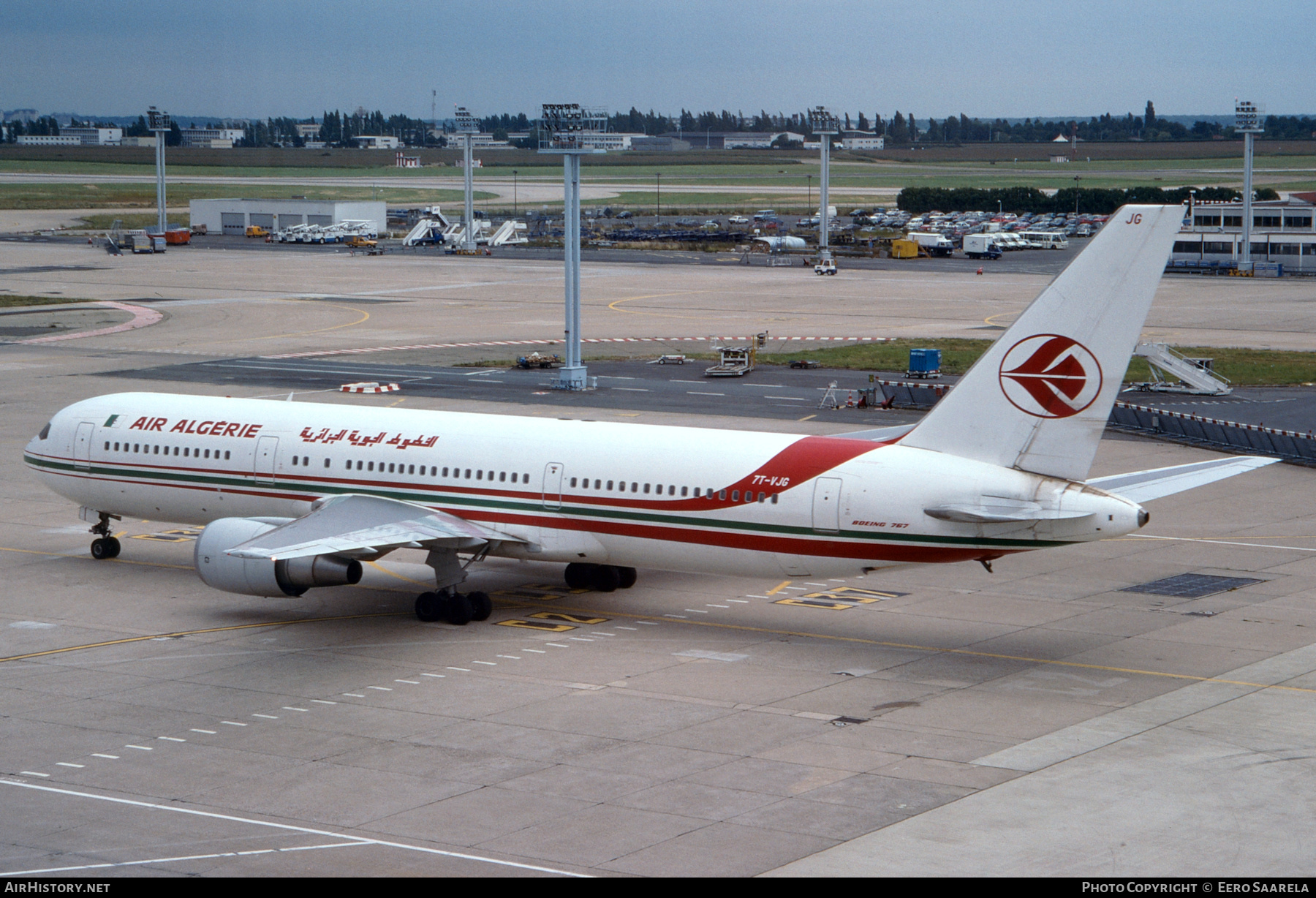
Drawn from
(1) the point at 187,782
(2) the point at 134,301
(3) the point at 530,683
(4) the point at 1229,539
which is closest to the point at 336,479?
(3) the point at 530,683

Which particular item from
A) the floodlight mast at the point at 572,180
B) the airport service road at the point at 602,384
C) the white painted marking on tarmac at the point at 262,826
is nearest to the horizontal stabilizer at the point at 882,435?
the white painted marking on tarmac at the point at 262,826

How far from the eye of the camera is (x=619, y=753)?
83.5ft

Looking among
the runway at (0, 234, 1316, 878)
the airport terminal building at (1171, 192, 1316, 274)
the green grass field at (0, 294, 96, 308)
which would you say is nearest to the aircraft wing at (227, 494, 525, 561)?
the runway at (0, 234, 1316, 878)

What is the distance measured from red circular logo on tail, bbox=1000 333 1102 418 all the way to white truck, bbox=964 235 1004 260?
130911 millimetres

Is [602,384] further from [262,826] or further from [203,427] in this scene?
[262,826]

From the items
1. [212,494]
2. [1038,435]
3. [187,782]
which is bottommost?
[187,782]

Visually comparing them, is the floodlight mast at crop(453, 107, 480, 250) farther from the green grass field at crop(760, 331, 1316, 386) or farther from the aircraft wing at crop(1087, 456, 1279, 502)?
the aircraft wing at crop(1087, 456, 1279, 502)

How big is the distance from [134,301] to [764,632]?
90.2 metres

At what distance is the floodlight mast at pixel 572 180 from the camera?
6881cm

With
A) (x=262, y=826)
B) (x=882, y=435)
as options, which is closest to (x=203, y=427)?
(x=882, y=435)

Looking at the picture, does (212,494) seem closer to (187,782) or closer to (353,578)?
(353,578)

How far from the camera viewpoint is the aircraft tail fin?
95.1 feet

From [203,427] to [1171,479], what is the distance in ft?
79.2

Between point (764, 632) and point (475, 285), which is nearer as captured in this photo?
point (764, 632)
